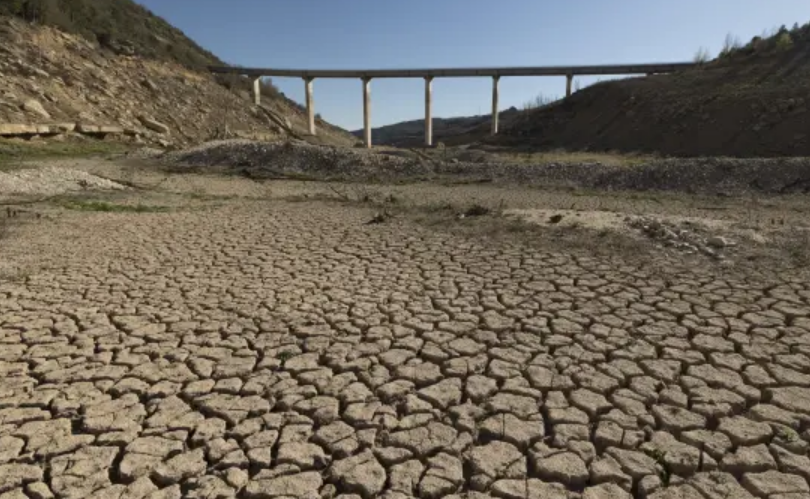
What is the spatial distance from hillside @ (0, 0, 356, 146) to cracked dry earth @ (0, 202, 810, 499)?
598 inches

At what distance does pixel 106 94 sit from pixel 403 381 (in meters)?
23.7

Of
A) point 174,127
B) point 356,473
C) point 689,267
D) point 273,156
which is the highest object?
point 174,127

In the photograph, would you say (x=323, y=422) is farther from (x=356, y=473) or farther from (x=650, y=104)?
(x=650, y=104)

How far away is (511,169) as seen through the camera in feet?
48.9

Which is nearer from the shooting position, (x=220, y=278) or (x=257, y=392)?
(x=257, y=392)

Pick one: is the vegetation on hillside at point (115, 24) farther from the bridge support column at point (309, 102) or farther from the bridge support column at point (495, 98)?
the bridge support column at point (495, 98)

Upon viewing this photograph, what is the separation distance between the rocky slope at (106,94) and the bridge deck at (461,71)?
7406 mm

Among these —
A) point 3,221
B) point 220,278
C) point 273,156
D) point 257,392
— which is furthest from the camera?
point 273,156

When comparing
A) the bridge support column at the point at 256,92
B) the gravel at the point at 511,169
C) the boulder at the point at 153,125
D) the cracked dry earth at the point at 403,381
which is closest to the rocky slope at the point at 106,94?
the boulder at the point at 153,125

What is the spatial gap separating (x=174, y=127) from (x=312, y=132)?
636 inches

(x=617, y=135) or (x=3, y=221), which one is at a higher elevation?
(x=617, y=135)

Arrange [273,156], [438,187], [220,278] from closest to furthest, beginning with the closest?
[220,278] < [438,187] < [273,156]

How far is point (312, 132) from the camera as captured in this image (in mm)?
39719

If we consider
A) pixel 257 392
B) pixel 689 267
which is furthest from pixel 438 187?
pixel 257 392
